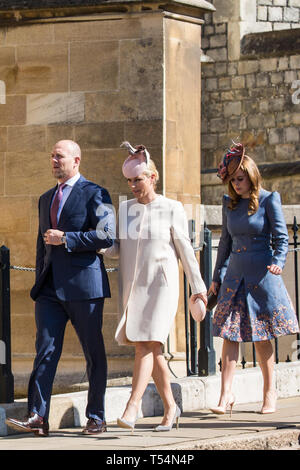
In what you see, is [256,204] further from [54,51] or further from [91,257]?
[54,51]

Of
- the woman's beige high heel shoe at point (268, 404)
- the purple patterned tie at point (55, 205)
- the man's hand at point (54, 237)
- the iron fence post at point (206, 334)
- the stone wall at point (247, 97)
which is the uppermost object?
the stone wall at point (247, 97)

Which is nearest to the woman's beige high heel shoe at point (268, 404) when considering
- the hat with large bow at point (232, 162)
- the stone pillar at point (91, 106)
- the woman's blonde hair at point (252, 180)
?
the woman's blonde hair at point (252, 180)

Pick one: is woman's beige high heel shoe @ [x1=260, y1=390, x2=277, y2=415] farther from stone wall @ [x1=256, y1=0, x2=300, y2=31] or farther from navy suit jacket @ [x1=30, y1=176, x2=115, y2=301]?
stone wall @ [x1=256, y1=0, x2=300, y2=31]

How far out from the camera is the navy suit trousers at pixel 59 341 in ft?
24.2

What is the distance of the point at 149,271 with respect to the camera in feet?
24.6

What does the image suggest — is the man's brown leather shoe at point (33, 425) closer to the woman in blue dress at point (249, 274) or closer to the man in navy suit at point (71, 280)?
the man in navy suit at point (71, 280)

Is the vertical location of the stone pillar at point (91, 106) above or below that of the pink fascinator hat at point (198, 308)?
above

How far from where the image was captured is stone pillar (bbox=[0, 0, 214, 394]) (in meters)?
10.3

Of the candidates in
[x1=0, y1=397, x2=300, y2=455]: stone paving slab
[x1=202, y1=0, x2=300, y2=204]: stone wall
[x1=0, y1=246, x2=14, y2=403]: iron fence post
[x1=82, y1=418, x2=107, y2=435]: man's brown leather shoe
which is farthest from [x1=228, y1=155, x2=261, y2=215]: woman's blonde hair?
[x1=202, y1=0, x2=300, y2=204]: stone wall

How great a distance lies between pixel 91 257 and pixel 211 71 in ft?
55.7

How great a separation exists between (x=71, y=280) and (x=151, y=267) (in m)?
0.47

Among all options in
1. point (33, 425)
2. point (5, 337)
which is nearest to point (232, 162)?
point (5, 337)

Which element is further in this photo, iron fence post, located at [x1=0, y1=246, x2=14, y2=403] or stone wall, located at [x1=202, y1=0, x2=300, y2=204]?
stone wall, located at [x1=202, y1=0, x2=300, y2=204]

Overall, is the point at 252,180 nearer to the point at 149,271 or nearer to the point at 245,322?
the point at 245,322
